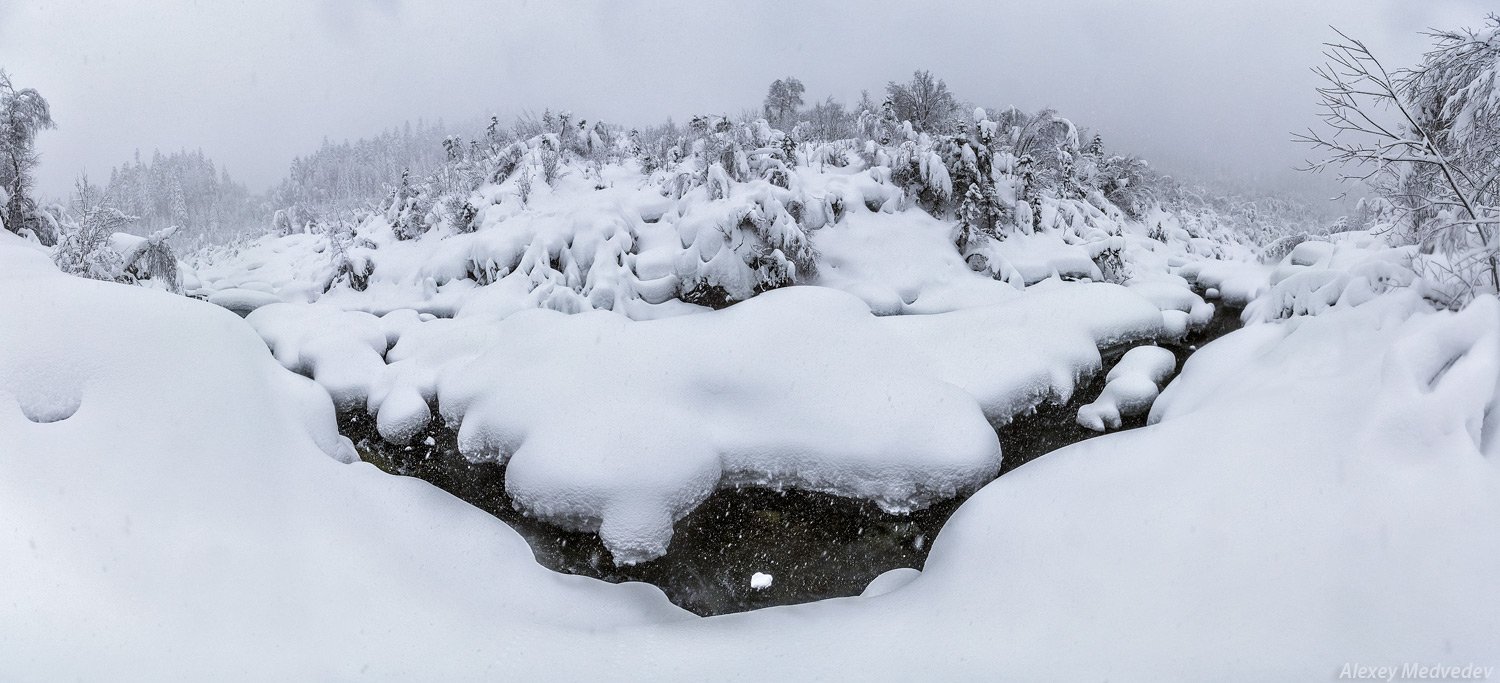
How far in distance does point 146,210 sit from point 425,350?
245 ft

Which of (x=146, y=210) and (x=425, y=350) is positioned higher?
(x=425, y=350)

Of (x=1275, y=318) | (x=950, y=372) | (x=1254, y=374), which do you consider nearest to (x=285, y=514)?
(x=950, y=372)

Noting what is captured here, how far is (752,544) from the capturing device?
5.80 metres

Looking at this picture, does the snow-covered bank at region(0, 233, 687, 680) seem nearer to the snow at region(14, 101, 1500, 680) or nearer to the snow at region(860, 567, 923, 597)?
the snow at region(14, 101, 1500, 680)

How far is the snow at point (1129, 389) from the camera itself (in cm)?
725

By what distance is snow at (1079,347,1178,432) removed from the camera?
23.8 feet

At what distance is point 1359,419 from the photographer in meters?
4.05

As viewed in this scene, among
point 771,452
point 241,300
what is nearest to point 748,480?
point 771,452

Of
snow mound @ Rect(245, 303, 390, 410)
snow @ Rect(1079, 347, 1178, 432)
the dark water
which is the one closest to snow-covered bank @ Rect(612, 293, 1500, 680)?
the dark water

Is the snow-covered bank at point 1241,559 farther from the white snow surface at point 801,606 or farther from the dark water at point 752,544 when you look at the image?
the dark water at point 752,544

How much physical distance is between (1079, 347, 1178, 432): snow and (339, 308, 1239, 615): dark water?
154cm

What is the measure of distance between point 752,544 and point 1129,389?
4.83 meters

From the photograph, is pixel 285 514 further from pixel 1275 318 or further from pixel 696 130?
pixel 696 130

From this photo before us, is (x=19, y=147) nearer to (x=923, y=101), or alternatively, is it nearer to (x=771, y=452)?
(x=771, y=452)
